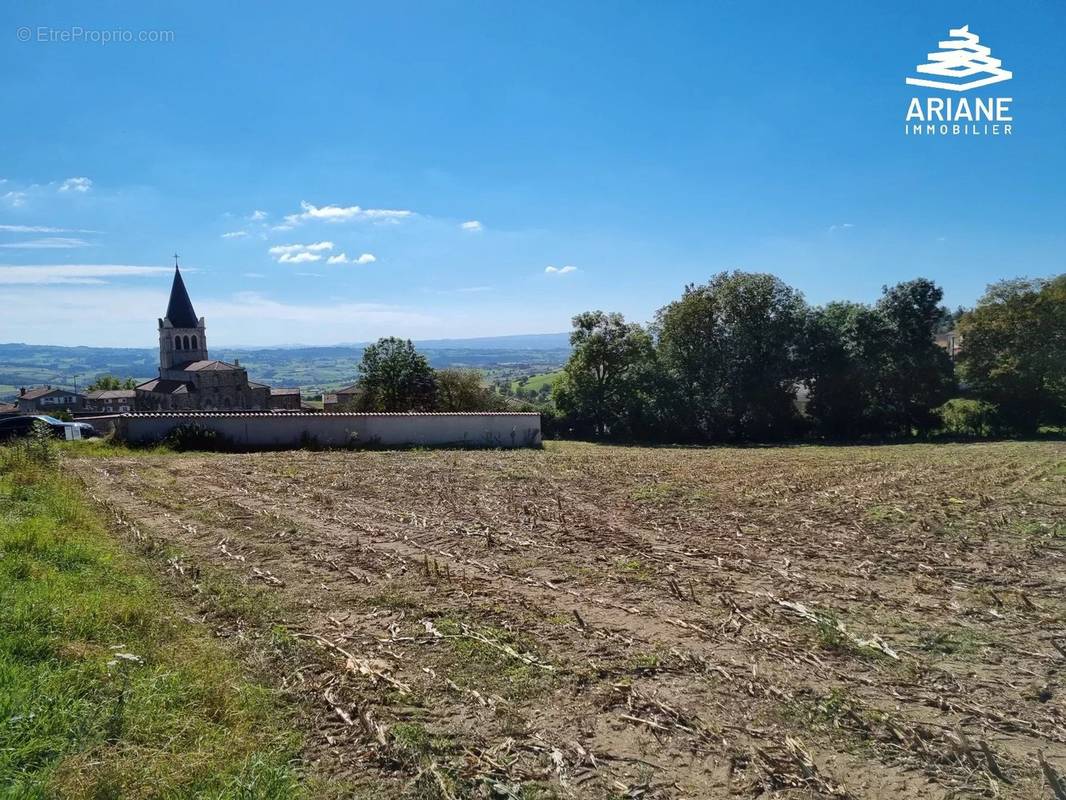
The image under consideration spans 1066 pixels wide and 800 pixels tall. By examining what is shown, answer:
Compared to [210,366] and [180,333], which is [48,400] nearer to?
[180,333]

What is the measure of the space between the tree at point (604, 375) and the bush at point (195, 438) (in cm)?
2090

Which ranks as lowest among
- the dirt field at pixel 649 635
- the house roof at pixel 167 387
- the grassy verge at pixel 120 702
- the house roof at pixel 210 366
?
the dirt field at pixel 649 635

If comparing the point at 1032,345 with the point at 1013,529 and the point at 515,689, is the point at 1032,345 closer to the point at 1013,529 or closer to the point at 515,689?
the point at 1013,529

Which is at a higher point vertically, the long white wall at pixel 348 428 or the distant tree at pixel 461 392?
the distant tree at pixel 461 392

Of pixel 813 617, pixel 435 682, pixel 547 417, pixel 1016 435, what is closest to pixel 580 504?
pixel 813 617

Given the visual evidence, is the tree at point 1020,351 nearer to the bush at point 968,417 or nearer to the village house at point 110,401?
the bush at point 968,417

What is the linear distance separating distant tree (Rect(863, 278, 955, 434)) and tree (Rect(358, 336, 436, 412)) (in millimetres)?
25658

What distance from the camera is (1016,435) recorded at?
109 ft

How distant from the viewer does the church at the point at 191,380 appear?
73750 millimetres

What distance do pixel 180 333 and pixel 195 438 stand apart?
66244 mm

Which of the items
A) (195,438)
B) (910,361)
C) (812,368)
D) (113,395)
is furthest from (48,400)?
(910,361)

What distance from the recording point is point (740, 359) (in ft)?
123

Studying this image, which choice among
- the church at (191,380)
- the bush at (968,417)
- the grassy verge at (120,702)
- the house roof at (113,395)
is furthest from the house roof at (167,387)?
the grassy verge at (120,702)

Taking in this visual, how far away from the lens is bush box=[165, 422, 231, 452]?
23.2m
